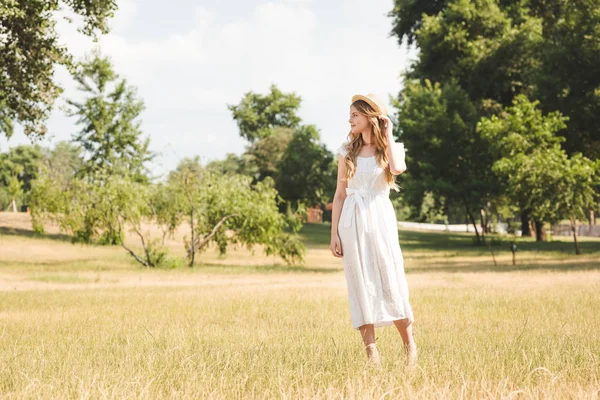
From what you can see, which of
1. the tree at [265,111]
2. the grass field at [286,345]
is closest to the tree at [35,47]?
the grass field at [286,345]

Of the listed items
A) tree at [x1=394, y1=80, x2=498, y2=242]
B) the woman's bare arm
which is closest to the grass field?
the woman's bare arm

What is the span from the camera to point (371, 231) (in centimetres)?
633

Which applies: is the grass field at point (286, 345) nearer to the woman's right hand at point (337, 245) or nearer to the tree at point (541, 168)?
the woman's right hand at point (337, 245)

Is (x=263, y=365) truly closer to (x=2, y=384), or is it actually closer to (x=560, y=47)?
(x=2, y=384)

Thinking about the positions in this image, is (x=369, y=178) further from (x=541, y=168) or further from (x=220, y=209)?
(x=541, y=168)

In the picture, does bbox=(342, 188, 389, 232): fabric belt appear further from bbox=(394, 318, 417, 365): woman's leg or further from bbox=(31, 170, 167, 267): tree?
bbox=(31, 170, 167, 267): tree

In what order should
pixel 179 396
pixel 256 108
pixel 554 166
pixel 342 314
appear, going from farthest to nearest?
pixel 256 108 → pixel 554 166 → pixel 342 314 → pixel 179 396

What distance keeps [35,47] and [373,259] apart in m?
20.9

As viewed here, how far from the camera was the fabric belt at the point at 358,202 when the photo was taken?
20.9ft

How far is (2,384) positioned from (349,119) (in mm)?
3641

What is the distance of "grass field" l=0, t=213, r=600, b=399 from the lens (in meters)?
5.04

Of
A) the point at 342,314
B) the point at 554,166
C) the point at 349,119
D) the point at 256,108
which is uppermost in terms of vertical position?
the point at 256,108

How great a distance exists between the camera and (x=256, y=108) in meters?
101

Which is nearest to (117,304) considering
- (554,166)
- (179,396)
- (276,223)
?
(179,396)
